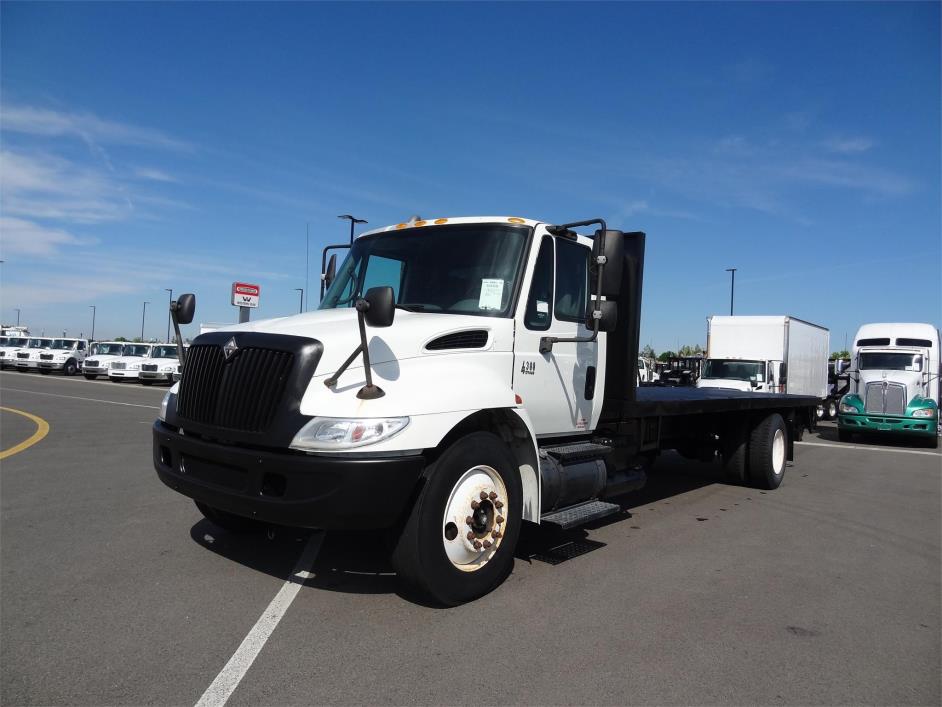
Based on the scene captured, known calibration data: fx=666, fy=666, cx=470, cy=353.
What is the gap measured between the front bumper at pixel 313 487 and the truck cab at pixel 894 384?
17.0m

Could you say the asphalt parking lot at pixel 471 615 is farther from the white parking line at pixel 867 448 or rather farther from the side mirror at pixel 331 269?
the white parking line at pixel 867 448

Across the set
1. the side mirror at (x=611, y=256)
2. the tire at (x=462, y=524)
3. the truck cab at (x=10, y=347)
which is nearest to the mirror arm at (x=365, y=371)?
the tire at (x=462, y=524)

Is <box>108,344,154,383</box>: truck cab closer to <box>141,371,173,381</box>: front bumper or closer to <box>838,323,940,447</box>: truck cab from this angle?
<box>141,371,173,381</box>: front bumper

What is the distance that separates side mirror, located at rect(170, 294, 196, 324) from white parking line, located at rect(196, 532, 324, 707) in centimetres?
193

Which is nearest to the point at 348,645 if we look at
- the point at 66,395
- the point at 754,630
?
the point at 754,630

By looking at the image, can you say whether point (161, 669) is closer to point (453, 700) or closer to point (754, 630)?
point (453, 700)

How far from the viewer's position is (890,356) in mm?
18500

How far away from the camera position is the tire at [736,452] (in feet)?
29.3

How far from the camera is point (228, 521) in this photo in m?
5.23

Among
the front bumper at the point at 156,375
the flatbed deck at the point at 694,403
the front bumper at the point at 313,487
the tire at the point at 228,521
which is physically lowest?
the tire at the point at 228,521

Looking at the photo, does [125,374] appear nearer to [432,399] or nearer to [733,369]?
[733,369]

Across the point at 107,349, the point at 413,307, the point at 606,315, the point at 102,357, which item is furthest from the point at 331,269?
the point at 107,349

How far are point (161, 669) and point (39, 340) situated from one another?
3962cm

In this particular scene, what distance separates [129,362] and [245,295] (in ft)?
35.3
